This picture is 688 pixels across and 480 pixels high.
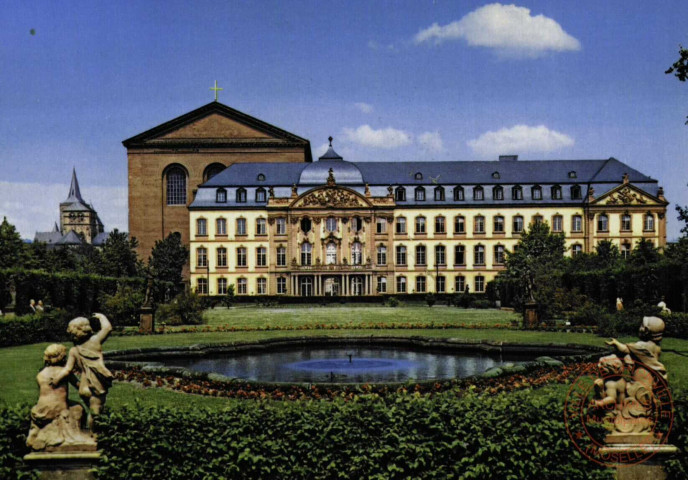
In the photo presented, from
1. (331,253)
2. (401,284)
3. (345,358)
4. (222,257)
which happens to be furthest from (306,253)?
(345,358)

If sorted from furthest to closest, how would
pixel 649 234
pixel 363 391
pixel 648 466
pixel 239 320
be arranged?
pixel 649 234
pixel 239 320
pixel 363 391
pixel 648 466

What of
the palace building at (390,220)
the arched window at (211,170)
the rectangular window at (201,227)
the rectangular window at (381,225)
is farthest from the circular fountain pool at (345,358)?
the arched window at (211,170)

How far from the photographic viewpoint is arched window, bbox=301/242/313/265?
8056 cm

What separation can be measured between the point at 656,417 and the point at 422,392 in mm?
6033

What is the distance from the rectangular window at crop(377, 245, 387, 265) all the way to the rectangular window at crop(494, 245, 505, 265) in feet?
40.8

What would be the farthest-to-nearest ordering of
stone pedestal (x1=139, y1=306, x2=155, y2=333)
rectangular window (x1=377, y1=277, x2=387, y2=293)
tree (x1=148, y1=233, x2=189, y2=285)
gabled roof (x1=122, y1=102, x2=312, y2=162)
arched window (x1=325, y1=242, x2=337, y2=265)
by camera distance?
gabled roof (x1=122, y1=102, x2=312, y2=162), rectangular window (x1=377, y1=277, x2=387, y2=293), arched window (x1=325, y1=242, x2=337, y2=265), tree (x1=148, y1=233, x2=189, y2=285), stone pedestal (x1=139, y1=306, x2=155, y2=333)

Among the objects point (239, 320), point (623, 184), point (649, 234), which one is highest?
point (623, 184)

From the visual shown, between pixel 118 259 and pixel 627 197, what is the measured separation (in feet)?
177

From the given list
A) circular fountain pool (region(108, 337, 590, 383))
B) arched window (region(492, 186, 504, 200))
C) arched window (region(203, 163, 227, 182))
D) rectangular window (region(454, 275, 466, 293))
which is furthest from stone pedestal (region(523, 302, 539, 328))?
arched window (region(203, 163, 227, 182))

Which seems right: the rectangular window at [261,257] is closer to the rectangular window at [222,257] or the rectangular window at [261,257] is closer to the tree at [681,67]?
the rectangular window at [222,257]

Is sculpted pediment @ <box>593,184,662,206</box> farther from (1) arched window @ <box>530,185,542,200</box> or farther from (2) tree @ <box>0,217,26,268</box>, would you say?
(2) tree @ <box>0,217,26,268</box>

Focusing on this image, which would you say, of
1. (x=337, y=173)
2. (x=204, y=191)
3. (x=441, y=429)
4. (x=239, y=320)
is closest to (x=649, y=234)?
(x=337, y=173)

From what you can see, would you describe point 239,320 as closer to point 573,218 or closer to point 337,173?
point 337,173

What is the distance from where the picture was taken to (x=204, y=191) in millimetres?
81688
